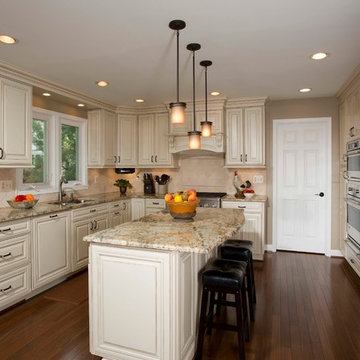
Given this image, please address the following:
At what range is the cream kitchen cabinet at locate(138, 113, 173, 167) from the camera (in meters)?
4.86

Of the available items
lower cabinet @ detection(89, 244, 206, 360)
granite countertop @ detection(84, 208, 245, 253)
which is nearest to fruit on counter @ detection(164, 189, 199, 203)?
granite countertop @ detection(84, 208, 245, 253)

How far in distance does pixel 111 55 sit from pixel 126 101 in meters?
1.86

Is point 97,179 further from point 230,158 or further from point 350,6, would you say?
point 350,6

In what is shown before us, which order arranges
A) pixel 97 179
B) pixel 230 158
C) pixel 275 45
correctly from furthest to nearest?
pixel 97 179
pixel 230 158
pixel 275 45

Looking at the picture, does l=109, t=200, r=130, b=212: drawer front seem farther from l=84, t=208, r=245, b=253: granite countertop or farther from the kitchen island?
the kitchen island

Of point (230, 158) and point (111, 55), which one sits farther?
point (230, 158)

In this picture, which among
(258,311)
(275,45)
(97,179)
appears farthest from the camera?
(97,179)

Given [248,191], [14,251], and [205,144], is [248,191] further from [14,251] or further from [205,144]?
[14,251]

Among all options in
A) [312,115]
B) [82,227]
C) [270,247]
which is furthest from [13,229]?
[312,115]

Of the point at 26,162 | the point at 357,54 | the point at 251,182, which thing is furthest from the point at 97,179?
the point at 357,54

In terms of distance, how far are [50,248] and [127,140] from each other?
2.36 meters

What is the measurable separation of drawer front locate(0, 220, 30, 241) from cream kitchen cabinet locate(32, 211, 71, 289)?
4.3 inches

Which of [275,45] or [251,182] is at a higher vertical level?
[275,45]

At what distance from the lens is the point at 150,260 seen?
179cm
